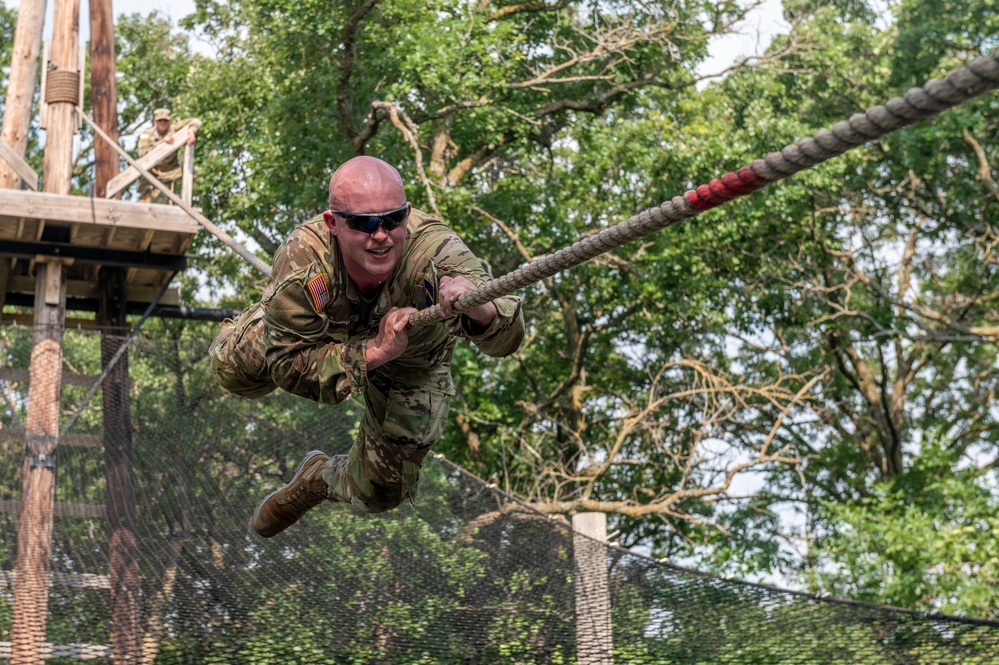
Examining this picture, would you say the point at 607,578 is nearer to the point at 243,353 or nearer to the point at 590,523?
the point at 590,523

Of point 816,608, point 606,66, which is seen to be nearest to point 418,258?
point 816,608

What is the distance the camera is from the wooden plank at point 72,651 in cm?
489

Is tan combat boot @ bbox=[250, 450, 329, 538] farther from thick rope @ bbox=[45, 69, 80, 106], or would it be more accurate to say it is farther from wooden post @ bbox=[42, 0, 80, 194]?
thick rope @ bbox=[45, 69, 80, 106]

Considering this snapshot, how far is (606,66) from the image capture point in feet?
31.3

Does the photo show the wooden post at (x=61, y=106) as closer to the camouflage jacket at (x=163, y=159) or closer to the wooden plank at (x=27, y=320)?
the camouflage jacket at (x=163, y=159)

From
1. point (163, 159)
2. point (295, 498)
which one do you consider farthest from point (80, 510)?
point (295, 498)

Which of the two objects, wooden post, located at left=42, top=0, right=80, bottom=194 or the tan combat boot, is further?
wooden post, located at left=42, top=0, right=80, bottom=194

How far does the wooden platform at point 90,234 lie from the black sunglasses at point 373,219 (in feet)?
11.5

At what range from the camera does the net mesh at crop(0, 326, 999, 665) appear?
15.1 feet

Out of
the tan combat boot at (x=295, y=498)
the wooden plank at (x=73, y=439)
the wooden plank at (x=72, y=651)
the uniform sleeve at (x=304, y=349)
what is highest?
the wooden plank at (x=73, y=439)

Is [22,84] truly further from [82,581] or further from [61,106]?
[82,581]

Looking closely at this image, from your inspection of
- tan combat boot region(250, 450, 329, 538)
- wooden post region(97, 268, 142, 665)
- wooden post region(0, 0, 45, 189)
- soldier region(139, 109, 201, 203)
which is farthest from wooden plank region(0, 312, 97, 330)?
tan combat boot region(250, 450, 329, 538)

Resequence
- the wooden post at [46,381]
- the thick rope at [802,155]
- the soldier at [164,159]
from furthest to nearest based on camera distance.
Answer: the soldier at [164,159], the wooden post at [46,381], the thick rope at [802,155]

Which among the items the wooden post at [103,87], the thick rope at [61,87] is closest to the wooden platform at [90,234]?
the wooden post at [103,87]
